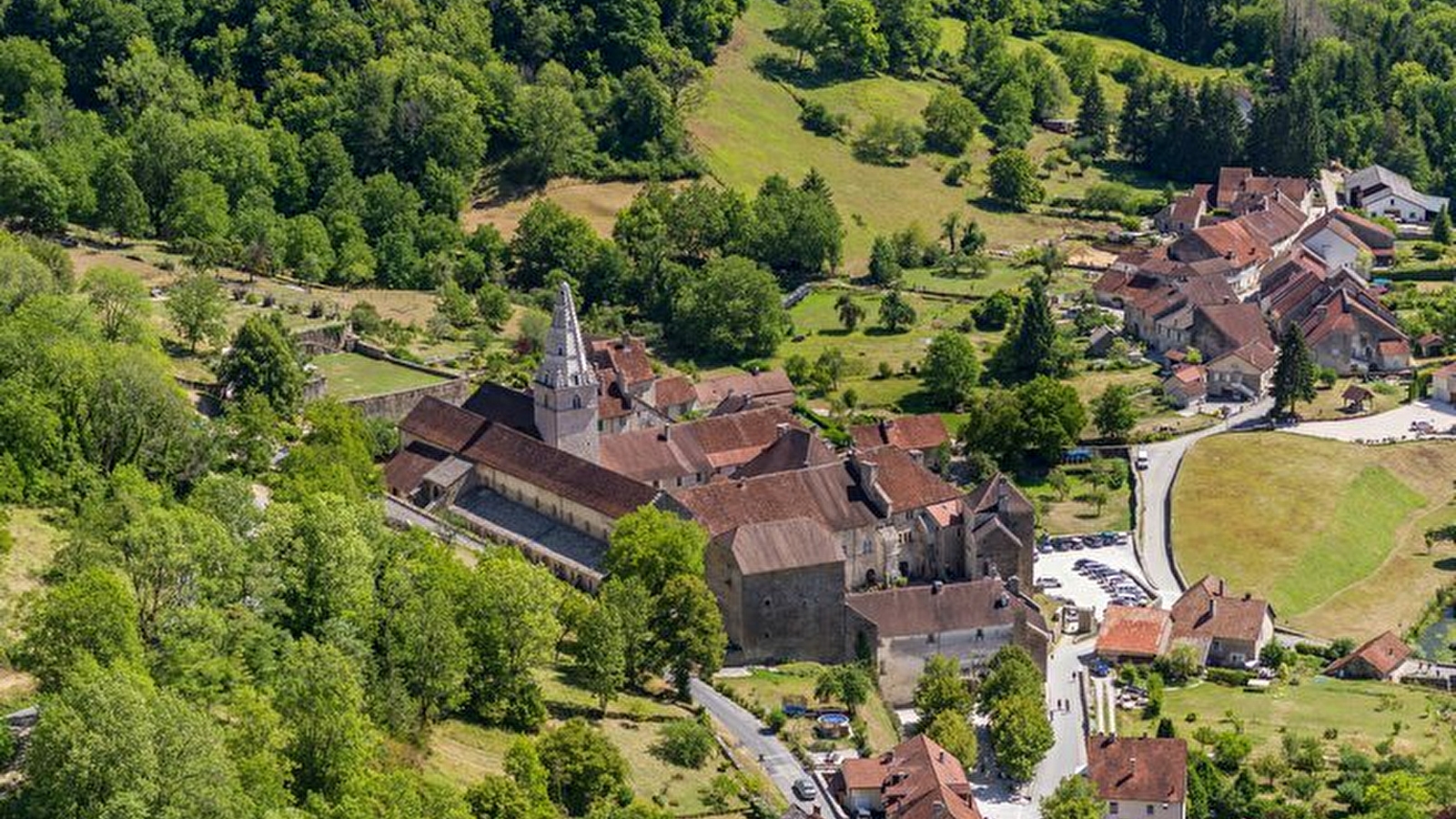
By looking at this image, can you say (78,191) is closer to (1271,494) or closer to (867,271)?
(867,271)

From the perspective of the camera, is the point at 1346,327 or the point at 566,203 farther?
the point at 566,203

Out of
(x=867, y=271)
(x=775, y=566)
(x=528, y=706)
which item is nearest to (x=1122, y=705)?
(x=775, y=566)

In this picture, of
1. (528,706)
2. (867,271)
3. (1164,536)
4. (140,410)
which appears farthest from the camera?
(867,271)

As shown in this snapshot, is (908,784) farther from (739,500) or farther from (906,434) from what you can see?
(906,434)

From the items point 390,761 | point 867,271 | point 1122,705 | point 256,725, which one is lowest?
point 867,271

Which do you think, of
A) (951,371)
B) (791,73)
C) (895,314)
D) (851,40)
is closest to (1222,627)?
(951,371)
